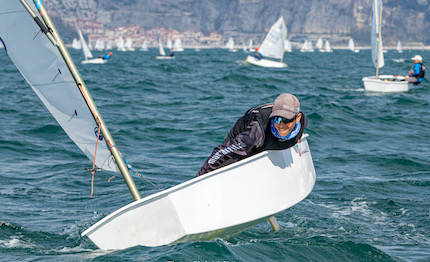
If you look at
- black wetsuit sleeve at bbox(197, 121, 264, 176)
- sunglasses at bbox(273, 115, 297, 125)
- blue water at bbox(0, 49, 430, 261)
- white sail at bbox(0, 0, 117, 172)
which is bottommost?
blue water at bbox(0, 49, 430, 261)

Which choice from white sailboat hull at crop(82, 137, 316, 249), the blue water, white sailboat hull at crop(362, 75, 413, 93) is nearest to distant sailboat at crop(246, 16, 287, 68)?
white sailboat hull at crop(362, 75, 413, 93)

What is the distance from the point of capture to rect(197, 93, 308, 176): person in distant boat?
4.67 metres

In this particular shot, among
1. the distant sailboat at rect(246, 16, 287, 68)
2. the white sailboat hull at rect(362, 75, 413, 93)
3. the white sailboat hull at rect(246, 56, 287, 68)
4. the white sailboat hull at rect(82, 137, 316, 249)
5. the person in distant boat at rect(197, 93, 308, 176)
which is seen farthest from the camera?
the distant sailboat at rect(246, 16, 287, 68)

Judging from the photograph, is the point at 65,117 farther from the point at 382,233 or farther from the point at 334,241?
the point at 382,233

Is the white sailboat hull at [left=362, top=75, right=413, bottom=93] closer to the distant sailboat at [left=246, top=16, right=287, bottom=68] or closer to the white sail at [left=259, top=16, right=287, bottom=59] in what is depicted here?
the distant sailboat at [left=246, top=16, right=287, bottom=68]

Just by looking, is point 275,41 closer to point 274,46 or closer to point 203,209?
point 274,46

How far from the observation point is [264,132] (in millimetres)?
4836

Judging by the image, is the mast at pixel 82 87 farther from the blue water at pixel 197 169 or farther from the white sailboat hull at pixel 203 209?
the blue water at pixel 197 169

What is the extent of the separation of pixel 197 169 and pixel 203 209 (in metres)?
4.63

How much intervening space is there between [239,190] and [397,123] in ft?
34.8

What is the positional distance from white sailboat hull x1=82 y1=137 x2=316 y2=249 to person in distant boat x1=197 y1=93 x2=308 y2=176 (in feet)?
0.42

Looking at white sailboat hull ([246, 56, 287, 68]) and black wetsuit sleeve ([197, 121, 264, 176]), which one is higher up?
black wetsuit sleeve ([197, 121, 264, 176])

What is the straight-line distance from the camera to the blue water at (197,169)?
5215 mm

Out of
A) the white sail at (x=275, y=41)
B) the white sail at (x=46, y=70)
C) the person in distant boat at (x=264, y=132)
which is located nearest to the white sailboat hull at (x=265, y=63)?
the white sail at (x=275, y=41)
